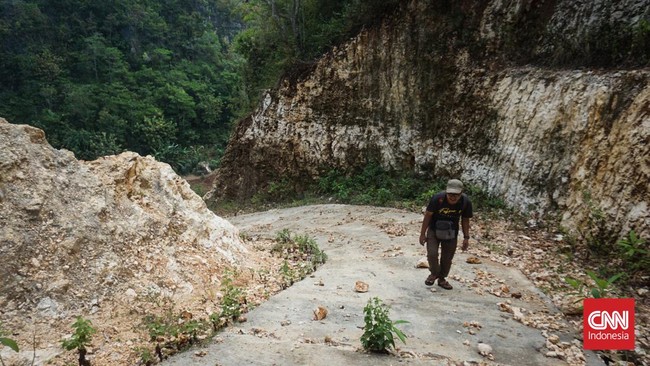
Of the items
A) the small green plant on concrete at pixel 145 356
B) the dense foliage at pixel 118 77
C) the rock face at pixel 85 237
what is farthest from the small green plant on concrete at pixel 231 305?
the dense foliage at pixel 118 77

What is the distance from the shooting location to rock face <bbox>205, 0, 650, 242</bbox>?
732cm

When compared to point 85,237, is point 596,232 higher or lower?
lower

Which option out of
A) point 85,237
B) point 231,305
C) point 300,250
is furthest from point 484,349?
point 85,237

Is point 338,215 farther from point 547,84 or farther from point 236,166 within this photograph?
point 236,166

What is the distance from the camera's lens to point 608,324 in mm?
4270

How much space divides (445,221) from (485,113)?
24.8 feet

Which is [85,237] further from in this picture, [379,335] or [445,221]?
[445,221]

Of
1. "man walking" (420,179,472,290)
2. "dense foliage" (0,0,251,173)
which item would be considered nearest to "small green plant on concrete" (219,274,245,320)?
"man walking" (420,179,472,290)

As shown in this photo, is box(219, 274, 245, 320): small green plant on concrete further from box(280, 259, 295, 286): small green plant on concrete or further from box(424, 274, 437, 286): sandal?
box(424, 274, 437, 286): sandal

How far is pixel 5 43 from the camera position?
3869 cm

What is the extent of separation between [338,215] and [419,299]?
739cm

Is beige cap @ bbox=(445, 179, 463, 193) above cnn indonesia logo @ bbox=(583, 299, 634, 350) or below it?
above

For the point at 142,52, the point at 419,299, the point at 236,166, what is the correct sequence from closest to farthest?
the point at 419,299
the point at 236,166
the point at 142,52

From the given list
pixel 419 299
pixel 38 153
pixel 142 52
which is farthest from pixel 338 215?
pixel 142 52
